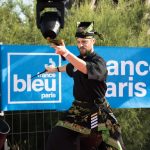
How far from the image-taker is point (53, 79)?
A: 7891mm

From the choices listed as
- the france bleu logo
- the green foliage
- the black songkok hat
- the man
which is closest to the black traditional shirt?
the man

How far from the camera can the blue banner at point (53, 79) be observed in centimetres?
764

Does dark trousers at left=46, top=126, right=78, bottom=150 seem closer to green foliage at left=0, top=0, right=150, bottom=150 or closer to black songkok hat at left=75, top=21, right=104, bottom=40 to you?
black songkok hat at left=75, top=21, right=104, bottom=40

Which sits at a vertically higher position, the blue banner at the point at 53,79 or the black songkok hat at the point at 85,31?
the black songkok hat at the point at 85,31

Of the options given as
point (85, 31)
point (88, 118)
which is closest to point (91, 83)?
point (88, 118)

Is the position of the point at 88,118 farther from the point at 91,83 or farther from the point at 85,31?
the point at 85,31

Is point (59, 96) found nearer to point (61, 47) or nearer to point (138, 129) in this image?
point (138, 129)

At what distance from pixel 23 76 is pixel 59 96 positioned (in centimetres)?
63

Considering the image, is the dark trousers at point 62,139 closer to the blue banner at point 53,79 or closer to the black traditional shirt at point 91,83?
the black traditional shirt at point 91,83

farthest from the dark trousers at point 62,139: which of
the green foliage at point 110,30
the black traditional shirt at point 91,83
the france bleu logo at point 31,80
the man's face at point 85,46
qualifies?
the green foliage at point 110,30

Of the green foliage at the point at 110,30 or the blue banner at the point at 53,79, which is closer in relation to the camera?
the blue banner at the point at 53,79

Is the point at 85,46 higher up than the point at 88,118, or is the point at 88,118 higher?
the point at 85,46

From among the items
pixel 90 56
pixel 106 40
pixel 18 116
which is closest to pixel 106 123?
pixel 90 56

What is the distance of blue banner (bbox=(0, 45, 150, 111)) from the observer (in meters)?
7.64
